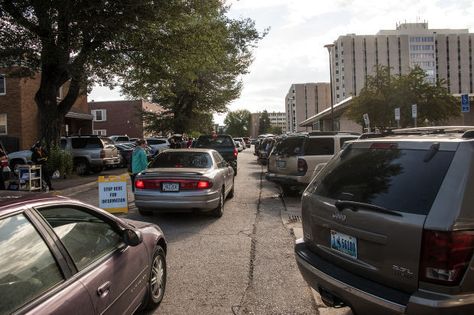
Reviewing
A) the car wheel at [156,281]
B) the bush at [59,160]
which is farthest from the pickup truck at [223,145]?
the car wheel at [156,281]

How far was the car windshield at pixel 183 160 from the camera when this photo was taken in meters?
9.62

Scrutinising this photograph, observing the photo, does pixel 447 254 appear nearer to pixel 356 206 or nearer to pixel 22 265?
pixel 356 206

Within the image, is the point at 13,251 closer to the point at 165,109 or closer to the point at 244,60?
the point at 244,60

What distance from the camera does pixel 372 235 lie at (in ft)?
10.8

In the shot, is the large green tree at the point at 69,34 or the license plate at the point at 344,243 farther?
the large green tree at the point at 69,34

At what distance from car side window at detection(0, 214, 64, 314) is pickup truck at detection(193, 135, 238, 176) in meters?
15.9

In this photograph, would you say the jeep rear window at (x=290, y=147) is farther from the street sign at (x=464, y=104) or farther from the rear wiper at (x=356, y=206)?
the rear wiper at (x=356, y=206)

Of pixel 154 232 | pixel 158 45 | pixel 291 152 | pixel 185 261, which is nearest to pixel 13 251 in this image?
pixel 154 232

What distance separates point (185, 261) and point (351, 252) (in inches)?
129

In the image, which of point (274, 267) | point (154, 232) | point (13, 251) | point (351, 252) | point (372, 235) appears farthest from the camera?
point (274, 267)

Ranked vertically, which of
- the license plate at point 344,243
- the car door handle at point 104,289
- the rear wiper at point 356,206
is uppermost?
the rear wiper at point 356,206

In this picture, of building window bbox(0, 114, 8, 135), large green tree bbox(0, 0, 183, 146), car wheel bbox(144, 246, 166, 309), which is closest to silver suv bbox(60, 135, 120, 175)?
large green tree bbox(0, 0, 183, 146)

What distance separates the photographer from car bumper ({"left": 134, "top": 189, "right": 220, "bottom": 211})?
8617 millimetres

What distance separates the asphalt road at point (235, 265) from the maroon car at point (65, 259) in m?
1.06
